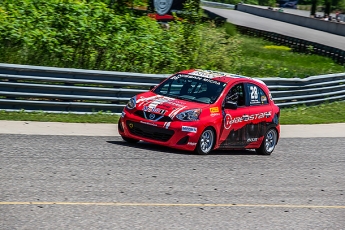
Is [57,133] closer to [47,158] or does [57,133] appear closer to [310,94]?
[47,158]

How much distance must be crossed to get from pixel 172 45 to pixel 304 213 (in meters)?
12.0

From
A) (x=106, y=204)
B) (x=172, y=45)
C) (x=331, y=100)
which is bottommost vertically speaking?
(x=331, y=100)

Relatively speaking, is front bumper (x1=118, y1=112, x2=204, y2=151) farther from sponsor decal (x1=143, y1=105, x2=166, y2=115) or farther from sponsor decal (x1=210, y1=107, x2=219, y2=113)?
sponsor decal (x1=210, y1=107, x2=219, y2=113)

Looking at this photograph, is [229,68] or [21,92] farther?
[229,68]

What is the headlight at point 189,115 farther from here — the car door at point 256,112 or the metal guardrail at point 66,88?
the metal guardrail at point 66,88

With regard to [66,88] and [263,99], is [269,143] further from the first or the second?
[66,88]

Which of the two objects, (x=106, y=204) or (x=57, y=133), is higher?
(x=106, y=204)

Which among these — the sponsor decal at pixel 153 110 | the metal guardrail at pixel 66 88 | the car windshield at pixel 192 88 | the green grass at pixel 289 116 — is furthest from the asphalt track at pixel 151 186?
the metal guardrail at pixel 66 88

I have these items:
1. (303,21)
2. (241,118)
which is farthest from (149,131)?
(303,21)

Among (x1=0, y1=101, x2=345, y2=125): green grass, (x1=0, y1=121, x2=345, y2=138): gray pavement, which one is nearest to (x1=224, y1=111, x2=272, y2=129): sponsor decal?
(x1=0, y1=121, x2=345, y2=138): gray pavement

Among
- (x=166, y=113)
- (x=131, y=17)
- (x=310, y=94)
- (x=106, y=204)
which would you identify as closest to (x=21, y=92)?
(x=166, y=113)

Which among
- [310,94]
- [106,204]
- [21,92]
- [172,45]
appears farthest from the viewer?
[310,94]

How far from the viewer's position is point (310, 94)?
23.3m

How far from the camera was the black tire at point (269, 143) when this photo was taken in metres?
14.9
